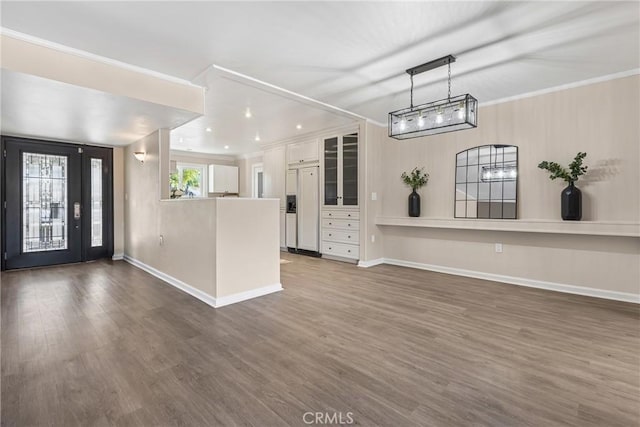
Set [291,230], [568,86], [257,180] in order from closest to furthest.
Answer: [568,86] < [291,230] < [257,180]

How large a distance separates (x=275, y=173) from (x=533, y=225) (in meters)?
5.13

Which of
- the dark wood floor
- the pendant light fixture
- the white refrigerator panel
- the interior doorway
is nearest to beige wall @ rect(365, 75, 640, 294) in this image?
the dark wood floor

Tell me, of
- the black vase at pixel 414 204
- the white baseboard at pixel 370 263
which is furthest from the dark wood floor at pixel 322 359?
the black vase at pixel 414 204

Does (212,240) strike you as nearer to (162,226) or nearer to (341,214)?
(162,226)

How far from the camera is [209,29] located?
2.55m

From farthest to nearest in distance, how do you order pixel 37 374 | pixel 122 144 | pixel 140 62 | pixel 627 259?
1. pixel 122 144
2. pixel 627 259
3. pixel 140 62
4. pixel 37 374

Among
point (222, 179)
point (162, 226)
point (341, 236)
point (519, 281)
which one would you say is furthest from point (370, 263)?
point (222, 179)

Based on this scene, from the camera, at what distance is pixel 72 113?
381 centimetres

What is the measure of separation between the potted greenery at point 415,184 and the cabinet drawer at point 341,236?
3.45ft

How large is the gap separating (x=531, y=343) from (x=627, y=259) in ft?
7.09

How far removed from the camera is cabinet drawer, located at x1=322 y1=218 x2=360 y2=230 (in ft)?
17.9

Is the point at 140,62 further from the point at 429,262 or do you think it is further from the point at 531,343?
the point at 429,262

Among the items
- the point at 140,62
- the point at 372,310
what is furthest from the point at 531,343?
the point at 140,62

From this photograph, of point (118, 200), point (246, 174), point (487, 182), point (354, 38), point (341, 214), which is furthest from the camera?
point (246, 174)
